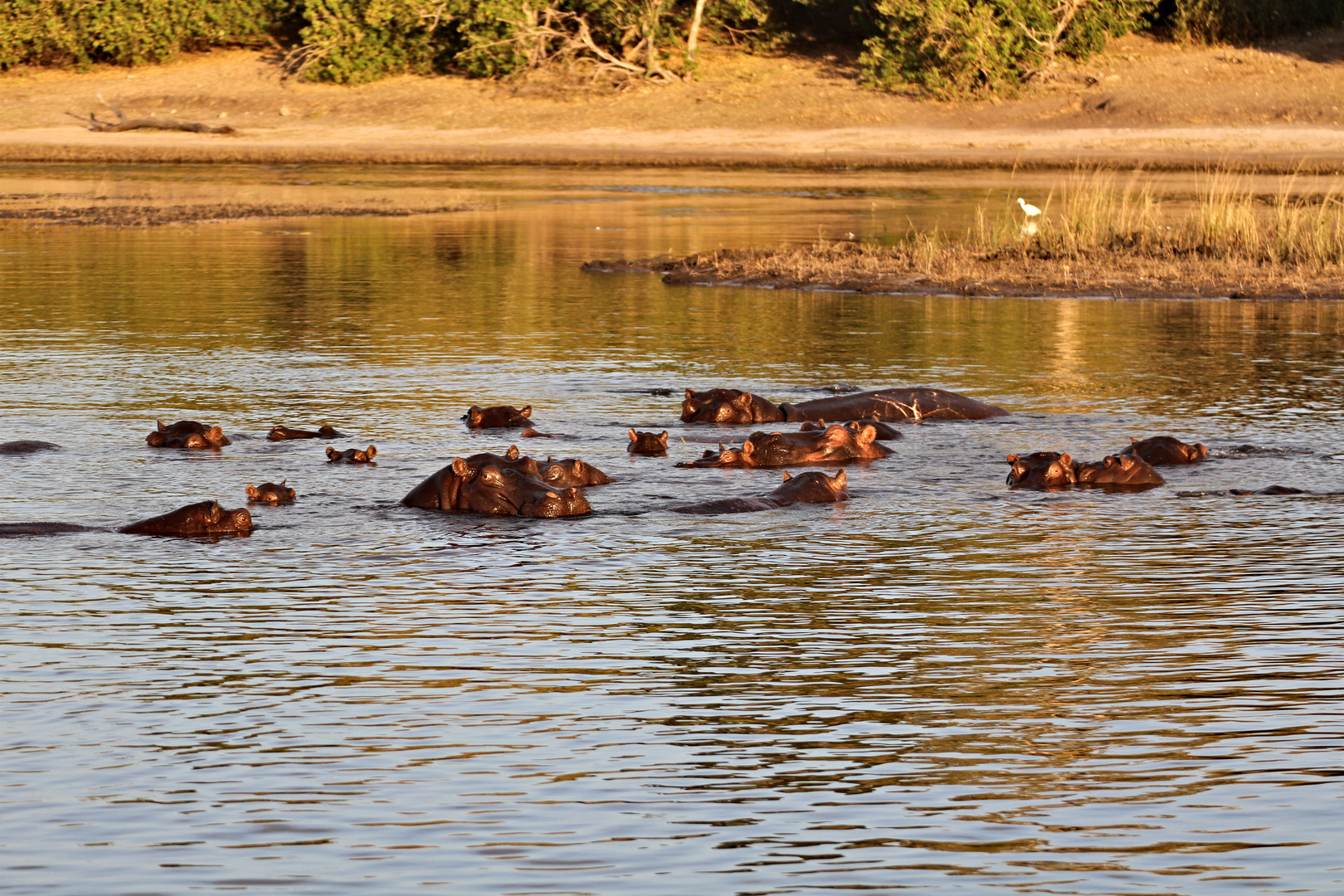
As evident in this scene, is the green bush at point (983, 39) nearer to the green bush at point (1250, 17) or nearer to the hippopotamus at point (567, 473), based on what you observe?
the green bush at point (1250, 17)

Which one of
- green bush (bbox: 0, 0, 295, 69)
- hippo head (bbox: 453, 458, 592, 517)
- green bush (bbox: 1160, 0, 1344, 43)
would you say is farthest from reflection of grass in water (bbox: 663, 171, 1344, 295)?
green bush (bbox: 0, 0, 295, 69)

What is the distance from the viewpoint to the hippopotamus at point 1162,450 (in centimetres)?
1115

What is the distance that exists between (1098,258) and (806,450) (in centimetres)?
1370

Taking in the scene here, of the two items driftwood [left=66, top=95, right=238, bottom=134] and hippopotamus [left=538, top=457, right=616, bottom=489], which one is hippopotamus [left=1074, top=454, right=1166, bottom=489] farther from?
driftwood [left=66, top=95, right=238, bottom=134]

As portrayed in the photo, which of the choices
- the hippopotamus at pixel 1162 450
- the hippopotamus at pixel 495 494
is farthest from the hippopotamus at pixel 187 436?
the hippopotamus at pixel 1162 450

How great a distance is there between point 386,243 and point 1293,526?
66.0 ft

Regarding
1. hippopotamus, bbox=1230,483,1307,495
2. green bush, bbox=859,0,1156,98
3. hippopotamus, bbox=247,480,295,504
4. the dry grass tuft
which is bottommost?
hippopotamus, bbox=1230,483,1307,495

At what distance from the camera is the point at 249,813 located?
520 centimetres

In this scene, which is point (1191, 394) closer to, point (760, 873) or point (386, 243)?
point (760, 873)

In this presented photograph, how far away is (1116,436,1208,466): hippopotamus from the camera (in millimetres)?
11148

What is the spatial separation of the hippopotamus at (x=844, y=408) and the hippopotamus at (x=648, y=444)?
1.20m

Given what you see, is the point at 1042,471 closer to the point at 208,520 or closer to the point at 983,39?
the point at 208,520

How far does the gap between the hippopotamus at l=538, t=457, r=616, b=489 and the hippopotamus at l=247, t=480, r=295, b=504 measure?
1300 mm

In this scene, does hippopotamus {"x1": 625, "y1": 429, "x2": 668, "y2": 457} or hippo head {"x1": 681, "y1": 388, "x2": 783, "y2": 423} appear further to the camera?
hippo head {"x1": 681, "y1": 388, "x2": 783, "y2": 423}
